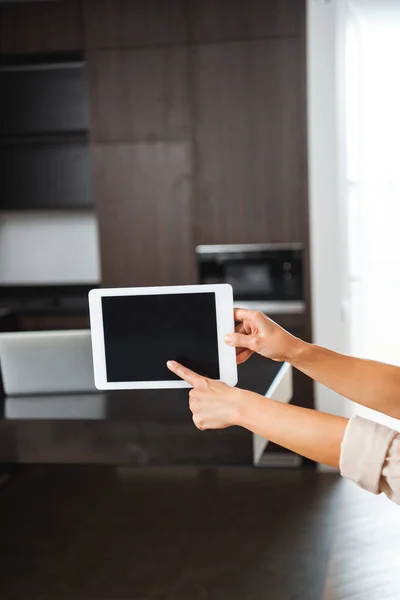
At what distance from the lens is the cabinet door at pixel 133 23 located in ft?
13.2

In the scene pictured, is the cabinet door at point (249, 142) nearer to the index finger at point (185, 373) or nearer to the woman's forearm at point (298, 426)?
the index finger at point (185, 373)

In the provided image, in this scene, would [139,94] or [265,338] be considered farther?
[139,94]

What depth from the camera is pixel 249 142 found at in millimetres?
4043

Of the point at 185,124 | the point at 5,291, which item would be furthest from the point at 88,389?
the point at 5,291

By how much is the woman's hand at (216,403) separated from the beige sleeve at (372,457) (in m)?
0.21

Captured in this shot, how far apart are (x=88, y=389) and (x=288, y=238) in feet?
5.81

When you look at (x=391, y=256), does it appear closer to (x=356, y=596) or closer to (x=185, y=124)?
(x=185, y=124)

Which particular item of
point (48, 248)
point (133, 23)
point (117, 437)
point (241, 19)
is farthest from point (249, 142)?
point (117, 437)

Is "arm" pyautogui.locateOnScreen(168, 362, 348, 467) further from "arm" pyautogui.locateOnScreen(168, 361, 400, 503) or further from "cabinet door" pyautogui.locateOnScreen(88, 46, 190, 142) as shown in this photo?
"cabinet door" pyautogui.locateOnScreen(88, 46, 190, 142)

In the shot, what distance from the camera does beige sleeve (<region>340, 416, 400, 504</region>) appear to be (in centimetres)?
121

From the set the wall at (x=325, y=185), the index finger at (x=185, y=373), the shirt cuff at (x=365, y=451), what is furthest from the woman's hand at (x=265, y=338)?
the wall at (x=325, y=185)


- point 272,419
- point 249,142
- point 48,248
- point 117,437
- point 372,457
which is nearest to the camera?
point 372,457

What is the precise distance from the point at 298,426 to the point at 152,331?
1.38 ft

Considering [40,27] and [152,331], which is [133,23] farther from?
[152,331]
